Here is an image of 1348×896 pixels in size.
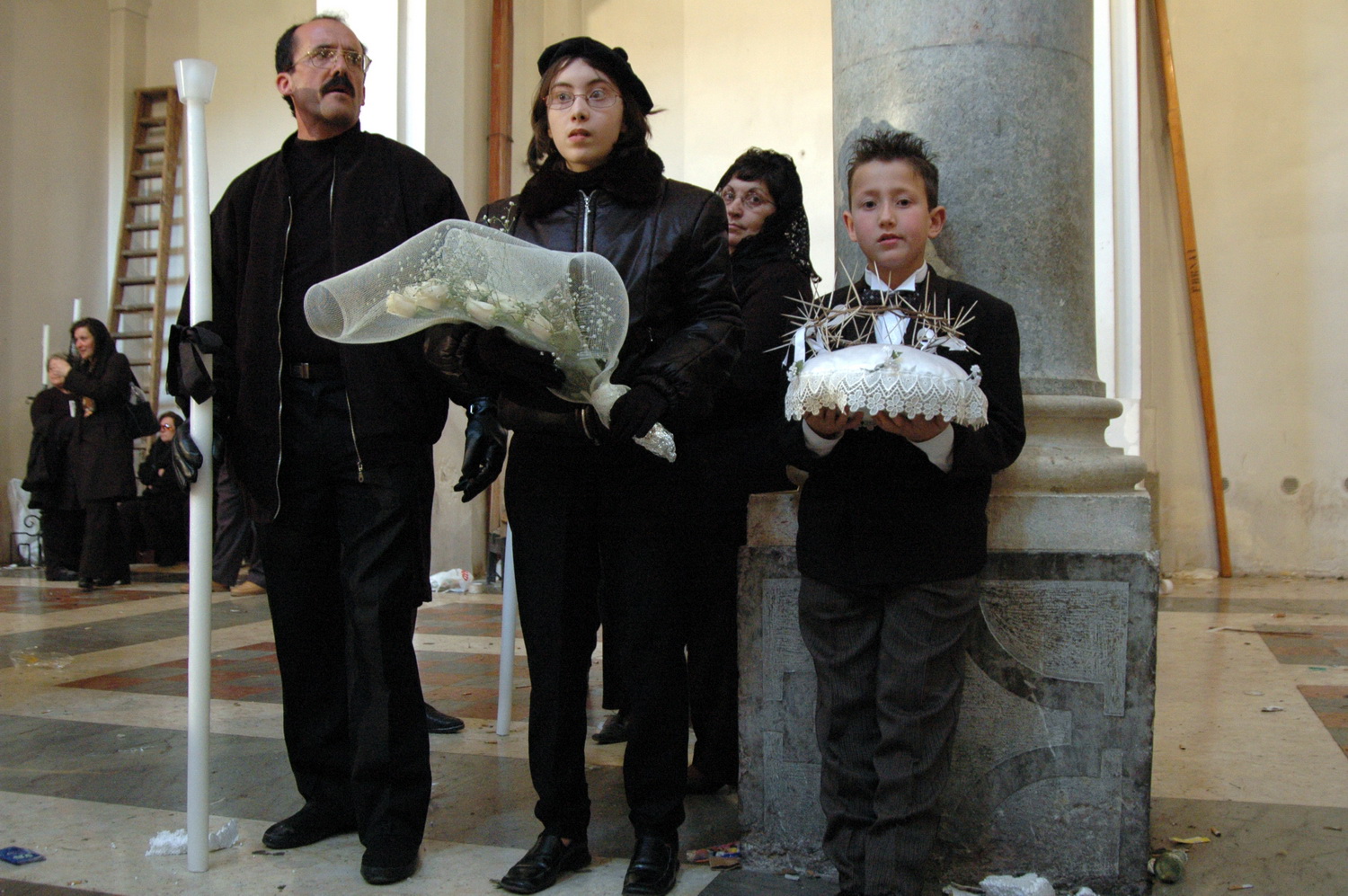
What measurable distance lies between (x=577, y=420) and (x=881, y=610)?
0.70m

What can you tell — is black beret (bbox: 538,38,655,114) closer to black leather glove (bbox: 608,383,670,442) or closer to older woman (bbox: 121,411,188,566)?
black leather glove (bbox: 608,383,670,442)

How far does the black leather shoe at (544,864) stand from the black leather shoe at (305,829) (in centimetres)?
53

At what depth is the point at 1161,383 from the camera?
839 centimetres

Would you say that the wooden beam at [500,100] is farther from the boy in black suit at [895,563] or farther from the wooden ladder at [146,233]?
the boy in black suit at [895,563]

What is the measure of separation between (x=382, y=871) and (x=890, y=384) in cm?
148

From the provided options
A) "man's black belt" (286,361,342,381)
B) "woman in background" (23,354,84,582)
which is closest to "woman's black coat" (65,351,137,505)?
"woman in background" (23,354,84,582)

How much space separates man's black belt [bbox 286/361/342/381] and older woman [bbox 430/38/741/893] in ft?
1.45

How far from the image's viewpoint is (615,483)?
2438mm

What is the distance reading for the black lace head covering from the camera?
9.98 feet

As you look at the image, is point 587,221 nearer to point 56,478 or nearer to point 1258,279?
point 1258,279

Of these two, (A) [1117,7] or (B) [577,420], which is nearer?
(B) [577,420]

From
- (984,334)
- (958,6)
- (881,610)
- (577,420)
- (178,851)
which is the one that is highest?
(958,6)

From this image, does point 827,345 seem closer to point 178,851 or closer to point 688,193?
point 688,193

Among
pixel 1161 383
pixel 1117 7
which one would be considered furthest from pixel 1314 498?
pixel 1117 7
